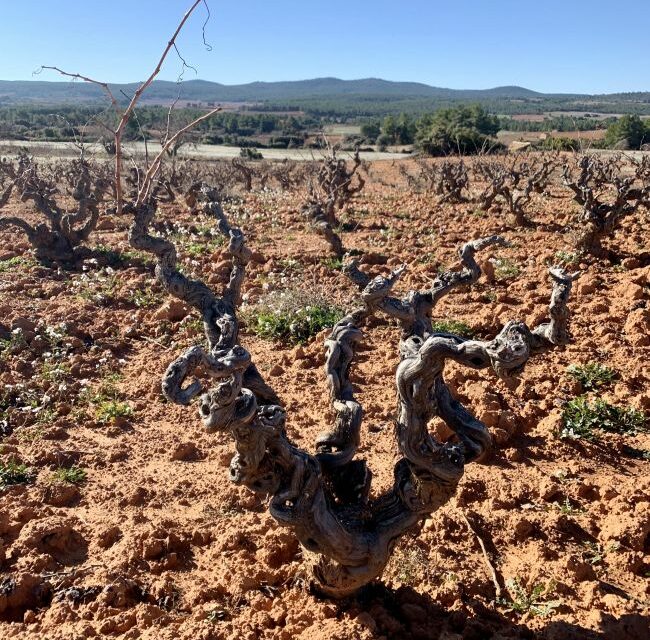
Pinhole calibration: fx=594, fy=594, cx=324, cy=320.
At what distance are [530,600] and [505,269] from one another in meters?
6.10

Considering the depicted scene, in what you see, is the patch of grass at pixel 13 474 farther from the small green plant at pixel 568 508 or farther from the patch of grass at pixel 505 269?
the patch of grass at pixel 505 269

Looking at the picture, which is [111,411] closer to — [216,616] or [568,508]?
[216,616]

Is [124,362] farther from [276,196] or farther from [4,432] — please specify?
[276,196]

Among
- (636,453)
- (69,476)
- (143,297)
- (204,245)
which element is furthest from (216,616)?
(204,245)

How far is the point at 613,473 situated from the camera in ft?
13.9

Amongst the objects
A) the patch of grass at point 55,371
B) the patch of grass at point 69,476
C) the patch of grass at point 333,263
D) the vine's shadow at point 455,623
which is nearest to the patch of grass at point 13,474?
the patch of grass at point 69,476

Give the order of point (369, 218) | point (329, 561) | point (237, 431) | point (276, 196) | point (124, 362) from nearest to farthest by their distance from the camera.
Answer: point (237, 431)
point (329, 561)
point (124, 362)
point (369, 218)
point (276, 196)

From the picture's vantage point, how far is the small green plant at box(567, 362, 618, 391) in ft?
17.6

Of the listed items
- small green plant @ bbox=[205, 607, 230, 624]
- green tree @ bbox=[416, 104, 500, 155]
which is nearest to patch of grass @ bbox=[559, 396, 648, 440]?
small green plant @ bbox=[205, 607, 230, 624]

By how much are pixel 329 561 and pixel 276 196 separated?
15.3 meters

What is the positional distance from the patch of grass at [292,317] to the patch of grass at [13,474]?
3.08 m

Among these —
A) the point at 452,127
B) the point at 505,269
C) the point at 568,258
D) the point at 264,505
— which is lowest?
the point at 264,505

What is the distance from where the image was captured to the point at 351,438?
9.87 feet

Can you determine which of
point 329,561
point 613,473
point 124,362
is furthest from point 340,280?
point 329,561
